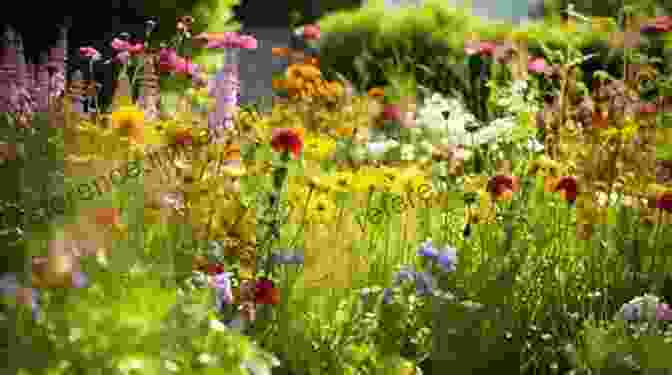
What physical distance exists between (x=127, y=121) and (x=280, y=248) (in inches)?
37.2

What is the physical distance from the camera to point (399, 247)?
13.1ft

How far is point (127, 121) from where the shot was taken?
2.83 meters

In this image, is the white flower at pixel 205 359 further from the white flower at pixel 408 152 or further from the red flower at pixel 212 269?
the white flower at pixel 408 152

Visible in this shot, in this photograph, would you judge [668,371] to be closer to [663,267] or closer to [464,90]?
[663,267]

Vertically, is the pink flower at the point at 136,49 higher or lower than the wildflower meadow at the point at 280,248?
higher

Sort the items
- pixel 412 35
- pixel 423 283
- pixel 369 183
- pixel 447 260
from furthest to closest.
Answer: pixel 412 35, pixel 369 183, pixel 447 260, pixel 423 283

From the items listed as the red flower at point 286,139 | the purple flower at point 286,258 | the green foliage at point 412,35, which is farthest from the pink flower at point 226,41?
the green foliage at point 412,35

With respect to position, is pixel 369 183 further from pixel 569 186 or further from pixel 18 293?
pixel 18 293

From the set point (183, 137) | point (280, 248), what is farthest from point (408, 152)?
point (183, 137)

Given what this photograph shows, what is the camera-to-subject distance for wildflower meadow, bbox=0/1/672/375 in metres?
2.00

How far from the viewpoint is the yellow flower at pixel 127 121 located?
9.24ft

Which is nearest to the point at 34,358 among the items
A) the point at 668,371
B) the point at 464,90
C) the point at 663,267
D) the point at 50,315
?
the point at 50,315

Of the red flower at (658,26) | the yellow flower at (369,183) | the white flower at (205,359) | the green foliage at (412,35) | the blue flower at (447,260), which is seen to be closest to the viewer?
the white flower at (205,359)

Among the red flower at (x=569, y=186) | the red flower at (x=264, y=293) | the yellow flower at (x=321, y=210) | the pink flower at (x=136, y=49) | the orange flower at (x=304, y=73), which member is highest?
the pink flower at (x=136, y=49)
